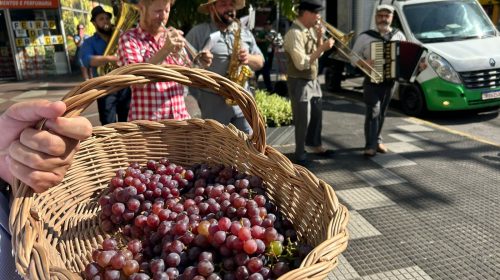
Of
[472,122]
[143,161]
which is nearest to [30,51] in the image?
[472,122]

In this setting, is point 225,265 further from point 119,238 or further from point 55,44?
point 55,44

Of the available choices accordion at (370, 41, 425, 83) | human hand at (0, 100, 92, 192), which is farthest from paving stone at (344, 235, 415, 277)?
accordion at (370, 41, 425, 83)

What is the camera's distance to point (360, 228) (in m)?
3.14

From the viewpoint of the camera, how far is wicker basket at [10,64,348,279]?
97cm

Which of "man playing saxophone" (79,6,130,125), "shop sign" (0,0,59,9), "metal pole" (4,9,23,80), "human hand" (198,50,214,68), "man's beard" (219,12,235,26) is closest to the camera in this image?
"human hand" (198,50,214,68)

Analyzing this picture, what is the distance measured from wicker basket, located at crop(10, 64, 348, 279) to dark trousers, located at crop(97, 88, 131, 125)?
264cm

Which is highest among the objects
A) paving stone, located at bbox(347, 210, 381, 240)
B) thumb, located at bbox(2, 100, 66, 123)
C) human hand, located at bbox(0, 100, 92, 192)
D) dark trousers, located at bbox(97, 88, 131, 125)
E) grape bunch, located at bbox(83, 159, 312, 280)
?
thumb, located at bbox(2, 100, 66, 123)

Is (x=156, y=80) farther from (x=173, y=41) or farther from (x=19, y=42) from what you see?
(x=19, y=42)

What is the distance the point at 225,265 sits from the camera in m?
1.03

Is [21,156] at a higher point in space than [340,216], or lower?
higher

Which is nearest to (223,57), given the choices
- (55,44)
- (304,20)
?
(304,20)

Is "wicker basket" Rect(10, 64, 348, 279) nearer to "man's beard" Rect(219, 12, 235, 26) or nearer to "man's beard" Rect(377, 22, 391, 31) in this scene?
"man's beard" Rect(219, 12, 235, 26)

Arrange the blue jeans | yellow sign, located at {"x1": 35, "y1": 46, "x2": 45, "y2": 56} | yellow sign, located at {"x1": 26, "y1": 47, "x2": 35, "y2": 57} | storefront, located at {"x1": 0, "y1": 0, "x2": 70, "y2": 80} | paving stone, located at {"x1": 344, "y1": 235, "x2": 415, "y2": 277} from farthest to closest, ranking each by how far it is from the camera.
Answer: yellow sign, located at {"x1": 35, "y1": 46, "x2": 45, "y2": 56} < yellow sign, located at {"x1": 26, "y1": 47, "x2": 35, "y2": 57} < storefront, located at {"x1": 0, "y1": 0, "x2": 70, "y2": 80} < paving stone, located at {"x1": 344, "y1": 235, "x2": 415, "y2": 277} < the blue jeans

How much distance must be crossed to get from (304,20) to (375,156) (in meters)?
1.82
